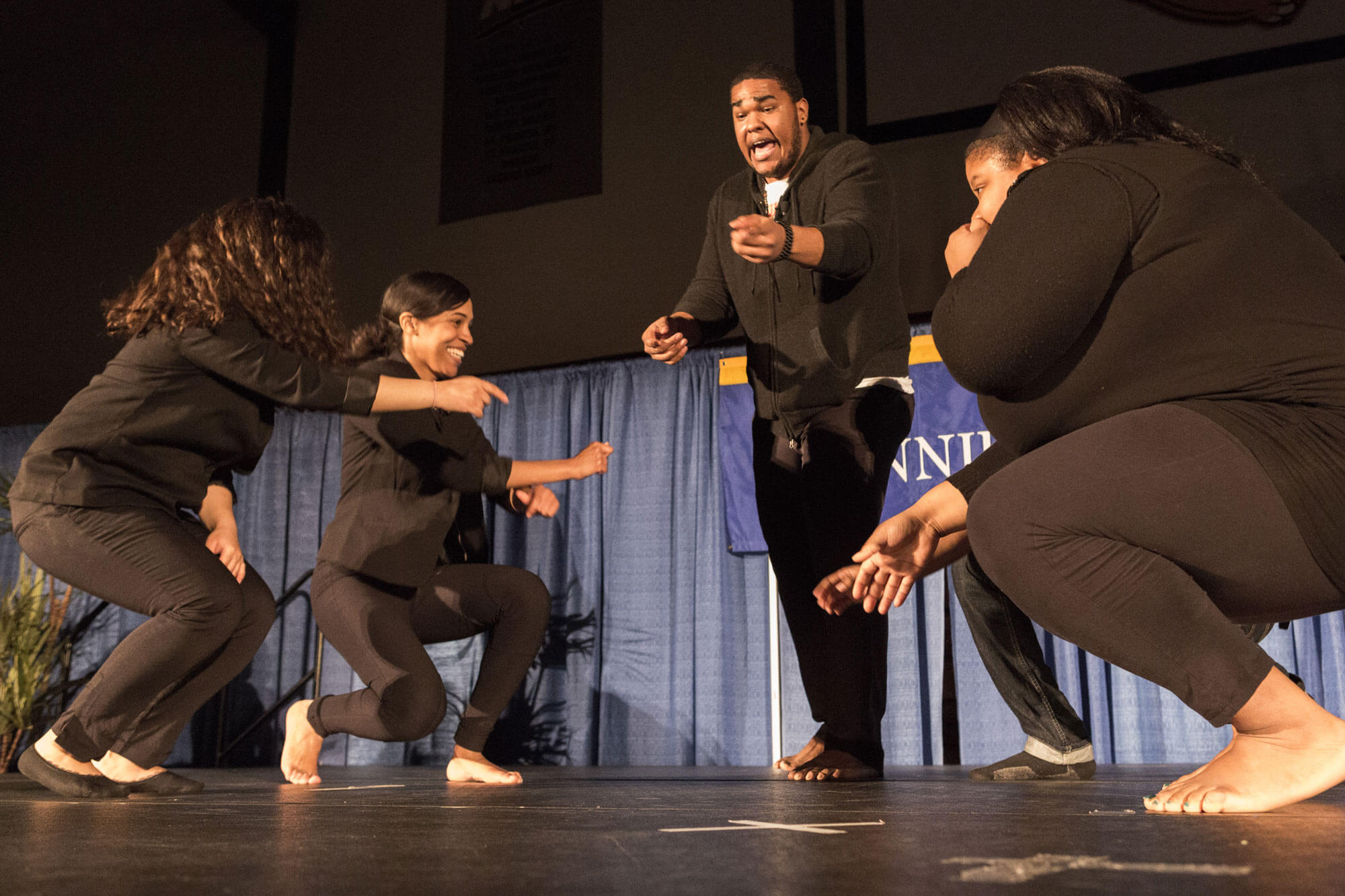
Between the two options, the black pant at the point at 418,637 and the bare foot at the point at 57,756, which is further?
the black pant at the point at 418,637

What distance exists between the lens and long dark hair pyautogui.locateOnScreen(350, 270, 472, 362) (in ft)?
9.11

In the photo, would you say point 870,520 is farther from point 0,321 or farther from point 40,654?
point 0,321

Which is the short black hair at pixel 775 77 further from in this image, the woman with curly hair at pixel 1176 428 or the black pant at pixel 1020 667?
the woman with curly hair at pixel 1176 428

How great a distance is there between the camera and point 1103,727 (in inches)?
163

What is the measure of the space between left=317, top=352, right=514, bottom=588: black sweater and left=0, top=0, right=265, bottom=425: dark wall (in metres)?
4.31

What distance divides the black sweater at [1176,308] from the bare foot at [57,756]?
1.61 metres

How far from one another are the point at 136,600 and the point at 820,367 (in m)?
1.37

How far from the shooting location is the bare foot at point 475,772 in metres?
2.33

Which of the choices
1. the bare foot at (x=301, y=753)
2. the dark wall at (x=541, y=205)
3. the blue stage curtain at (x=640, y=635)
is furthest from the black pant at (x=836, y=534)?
the dark wall at (x=541, y=205)

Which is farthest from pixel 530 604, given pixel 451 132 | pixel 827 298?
pixel 451 132

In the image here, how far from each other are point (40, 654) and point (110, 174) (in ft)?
11.3

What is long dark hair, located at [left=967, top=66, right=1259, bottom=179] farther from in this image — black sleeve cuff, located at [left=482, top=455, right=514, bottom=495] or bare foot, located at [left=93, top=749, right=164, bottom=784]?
bare foot, located at [left=93, top=749, right=164, bottom=784]

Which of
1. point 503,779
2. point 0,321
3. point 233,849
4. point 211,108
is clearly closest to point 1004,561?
point 233,849

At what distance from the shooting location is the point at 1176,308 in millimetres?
1125
